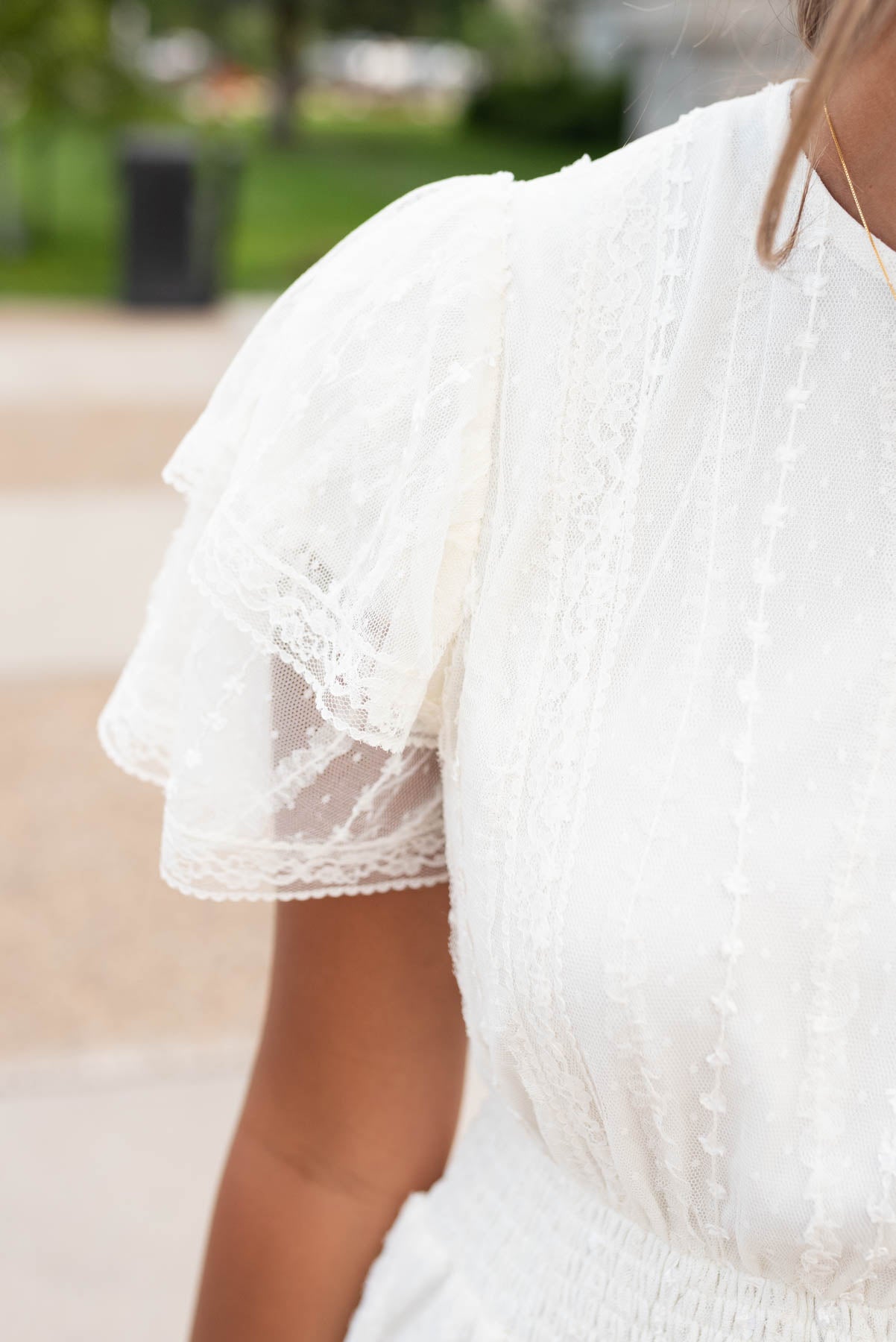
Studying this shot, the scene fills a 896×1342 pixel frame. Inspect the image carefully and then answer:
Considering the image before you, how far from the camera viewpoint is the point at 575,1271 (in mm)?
1316

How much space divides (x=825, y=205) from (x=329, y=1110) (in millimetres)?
808

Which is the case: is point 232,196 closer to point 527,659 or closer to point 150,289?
point 150,289

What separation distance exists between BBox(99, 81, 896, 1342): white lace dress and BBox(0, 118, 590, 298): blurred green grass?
7657mm

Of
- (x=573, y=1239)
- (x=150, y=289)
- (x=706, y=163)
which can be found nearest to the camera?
(x=706, y=163)

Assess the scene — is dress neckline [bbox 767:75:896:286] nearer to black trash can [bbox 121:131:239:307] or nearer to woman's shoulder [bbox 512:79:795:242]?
woman's shoulder [bbox 512:79:795:242]

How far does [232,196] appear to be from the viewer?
Answer: 51.4ft

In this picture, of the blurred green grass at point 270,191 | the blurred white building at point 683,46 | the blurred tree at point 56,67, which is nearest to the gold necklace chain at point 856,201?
the blurred white building at point 683,46

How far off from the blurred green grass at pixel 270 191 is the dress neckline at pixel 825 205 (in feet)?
25.1

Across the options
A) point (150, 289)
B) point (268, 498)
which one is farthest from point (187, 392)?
point (268, 498)

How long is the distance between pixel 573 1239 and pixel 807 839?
0.43 meters

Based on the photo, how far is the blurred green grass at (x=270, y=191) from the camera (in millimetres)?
17672

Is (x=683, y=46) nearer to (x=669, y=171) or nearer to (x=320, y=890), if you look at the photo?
(x=669, y=171)

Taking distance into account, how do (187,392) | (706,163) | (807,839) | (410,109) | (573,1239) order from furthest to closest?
(410,109) < (187,392) < (573,1239) < (706,163) < (807,839)

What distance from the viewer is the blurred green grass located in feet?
58.0
